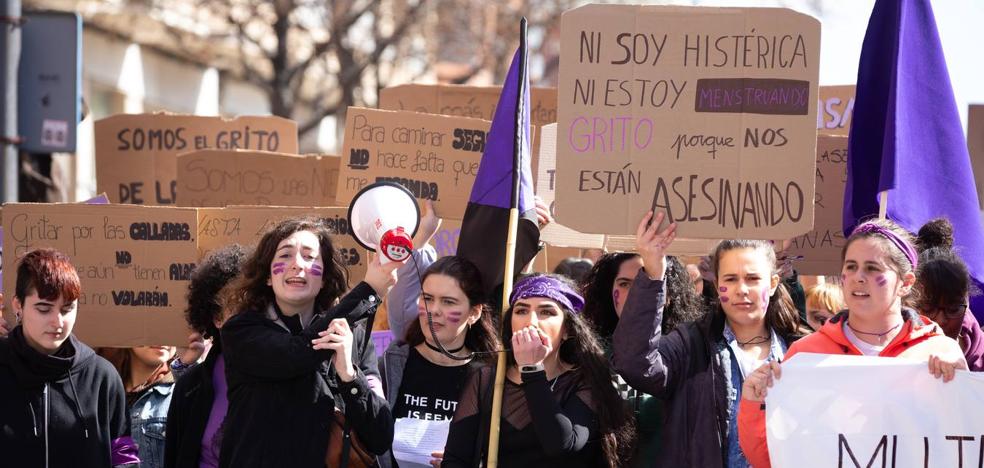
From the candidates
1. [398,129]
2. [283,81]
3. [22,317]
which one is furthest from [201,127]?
[283,81]

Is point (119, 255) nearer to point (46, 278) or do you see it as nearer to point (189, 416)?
point (46, 278)

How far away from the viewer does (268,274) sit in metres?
4.61

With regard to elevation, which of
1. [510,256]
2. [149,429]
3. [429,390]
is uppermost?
[510,256]

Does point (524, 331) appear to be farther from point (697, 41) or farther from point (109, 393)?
point (109, 393)

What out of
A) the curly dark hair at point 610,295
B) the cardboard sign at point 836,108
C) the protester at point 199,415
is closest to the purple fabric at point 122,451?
the protester at point 199,415

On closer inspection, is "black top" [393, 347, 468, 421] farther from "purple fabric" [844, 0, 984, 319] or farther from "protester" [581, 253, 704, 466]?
"purple fabric" [844, 0, 984, 319]

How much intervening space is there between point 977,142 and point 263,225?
11.2ft

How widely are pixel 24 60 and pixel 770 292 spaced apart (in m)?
5.16

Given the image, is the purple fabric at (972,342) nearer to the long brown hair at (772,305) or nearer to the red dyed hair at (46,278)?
the long brown hair at (772,305)

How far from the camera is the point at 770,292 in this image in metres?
4.55

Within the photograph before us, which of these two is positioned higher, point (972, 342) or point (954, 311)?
point (954, 311)

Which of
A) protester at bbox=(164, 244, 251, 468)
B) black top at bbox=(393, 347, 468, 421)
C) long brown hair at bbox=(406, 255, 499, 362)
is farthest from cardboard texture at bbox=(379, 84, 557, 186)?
protester at bbox=(164, 244, 251, 468)

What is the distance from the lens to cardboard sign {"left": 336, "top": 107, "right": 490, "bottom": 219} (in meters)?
6.11

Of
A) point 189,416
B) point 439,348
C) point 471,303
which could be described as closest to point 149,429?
point 189,416
